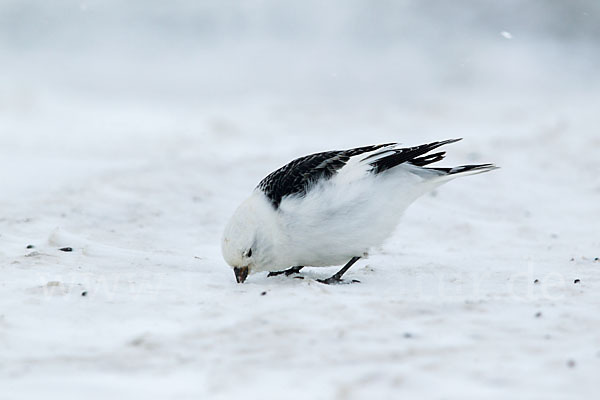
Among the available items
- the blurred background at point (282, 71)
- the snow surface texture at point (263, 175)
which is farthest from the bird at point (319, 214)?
the blurred background at point (282, 71)

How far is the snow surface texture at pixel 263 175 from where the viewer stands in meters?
2.37

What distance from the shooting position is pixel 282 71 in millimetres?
13320

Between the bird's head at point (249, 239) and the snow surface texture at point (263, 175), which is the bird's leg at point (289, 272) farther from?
the bird's head at point (249, 239)

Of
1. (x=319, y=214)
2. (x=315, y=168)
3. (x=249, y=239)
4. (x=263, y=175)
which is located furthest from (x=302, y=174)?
(x=263, y=175)

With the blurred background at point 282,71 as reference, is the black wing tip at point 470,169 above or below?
above

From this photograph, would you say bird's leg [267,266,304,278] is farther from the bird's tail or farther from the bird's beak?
the bird's tail

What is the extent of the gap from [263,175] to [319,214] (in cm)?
316

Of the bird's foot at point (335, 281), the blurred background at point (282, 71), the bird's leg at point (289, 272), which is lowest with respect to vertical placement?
the blurred background at point (282, 71)

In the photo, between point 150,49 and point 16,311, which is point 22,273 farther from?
point 150,49

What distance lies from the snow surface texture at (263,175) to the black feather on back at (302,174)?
1.54ft

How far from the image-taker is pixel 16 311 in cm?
297

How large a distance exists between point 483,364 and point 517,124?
8.16 m

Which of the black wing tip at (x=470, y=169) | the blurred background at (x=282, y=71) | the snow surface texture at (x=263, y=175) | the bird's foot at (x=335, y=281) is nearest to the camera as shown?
the snow surface texture at (x=263, y=175)

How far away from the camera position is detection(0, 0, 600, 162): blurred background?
31.7ft
